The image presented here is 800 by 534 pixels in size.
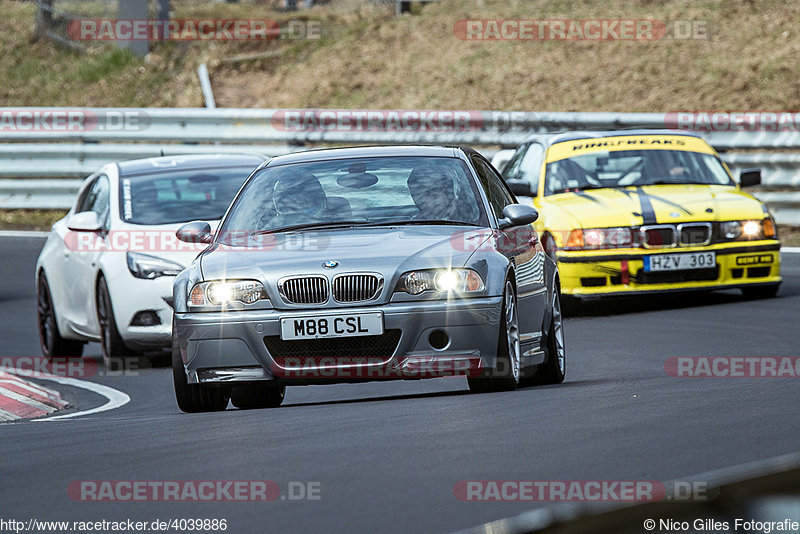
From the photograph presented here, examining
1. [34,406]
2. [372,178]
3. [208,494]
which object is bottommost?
[34,406]

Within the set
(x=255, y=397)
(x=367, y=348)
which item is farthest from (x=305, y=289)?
(x=255, y=397)

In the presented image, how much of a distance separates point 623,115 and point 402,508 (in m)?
14.1

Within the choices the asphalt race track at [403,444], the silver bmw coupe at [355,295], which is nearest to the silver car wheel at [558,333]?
the asphalt race track at [403,444]

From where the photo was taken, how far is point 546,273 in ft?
29.3

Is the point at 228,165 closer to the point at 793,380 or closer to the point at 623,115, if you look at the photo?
the point at 793,380

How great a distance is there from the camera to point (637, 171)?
44.6ft

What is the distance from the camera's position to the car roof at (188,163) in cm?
1208

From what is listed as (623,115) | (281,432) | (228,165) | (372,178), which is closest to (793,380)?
(372,178)

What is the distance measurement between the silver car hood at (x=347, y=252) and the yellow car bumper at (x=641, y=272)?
4.55 metres
